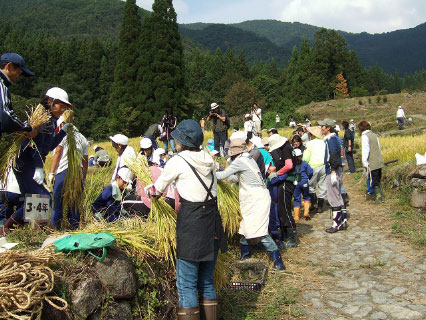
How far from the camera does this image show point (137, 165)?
13.8 feet

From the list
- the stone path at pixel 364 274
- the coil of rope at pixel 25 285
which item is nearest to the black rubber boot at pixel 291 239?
the stone path at pixel 364 274

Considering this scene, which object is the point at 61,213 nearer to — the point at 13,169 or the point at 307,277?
the point at 13,169

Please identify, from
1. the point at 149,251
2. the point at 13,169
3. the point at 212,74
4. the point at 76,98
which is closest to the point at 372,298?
the point at 149,251

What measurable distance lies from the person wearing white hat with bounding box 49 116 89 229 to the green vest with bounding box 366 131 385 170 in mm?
6055

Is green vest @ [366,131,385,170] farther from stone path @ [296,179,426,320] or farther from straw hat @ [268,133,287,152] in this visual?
straw hat @ [268,133,287,152]

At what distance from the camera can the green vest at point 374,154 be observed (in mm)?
8570

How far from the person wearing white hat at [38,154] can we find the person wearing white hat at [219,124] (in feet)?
23.0

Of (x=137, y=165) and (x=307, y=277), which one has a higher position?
(x=137, y=165)

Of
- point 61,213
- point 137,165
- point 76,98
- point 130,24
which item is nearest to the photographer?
point 137,165

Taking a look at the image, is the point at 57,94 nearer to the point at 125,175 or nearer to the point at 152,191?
the point at 125,175

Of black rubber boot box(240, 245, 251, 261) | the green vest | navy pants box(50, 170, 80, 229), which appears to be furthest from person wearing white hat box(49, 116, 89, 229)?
the green vest

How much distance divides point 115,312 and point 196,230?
Result: 2.86ft

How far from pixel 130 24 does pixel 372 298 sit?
128ft

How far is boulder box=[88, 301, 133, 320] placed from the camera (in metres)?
3.10
